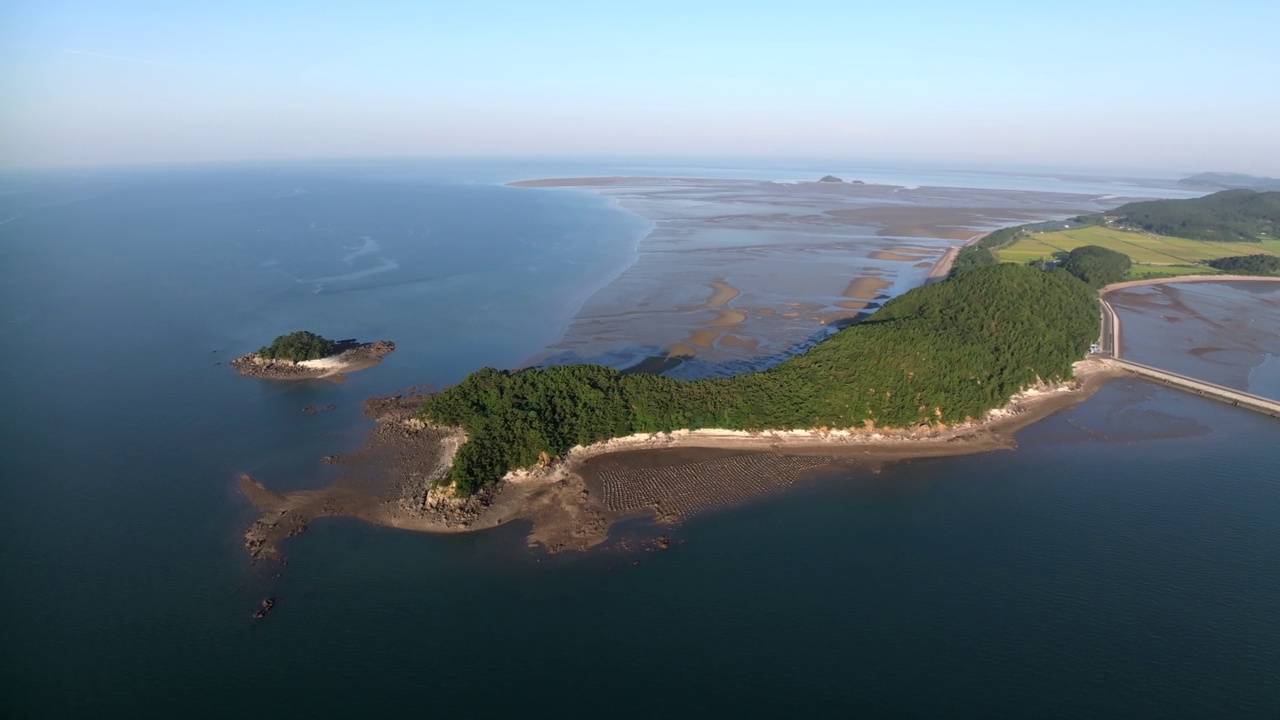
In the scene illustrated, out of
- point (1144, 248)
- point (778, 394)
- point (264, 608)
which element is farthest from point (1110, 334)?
point (264, 608)

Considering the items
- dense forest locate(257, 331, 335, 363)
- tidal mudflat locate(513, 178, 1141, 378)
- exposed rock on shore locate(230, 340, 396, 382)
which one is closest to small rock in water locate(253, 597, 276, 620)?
exposed rock on shore locate(230, 340, 396, 382)

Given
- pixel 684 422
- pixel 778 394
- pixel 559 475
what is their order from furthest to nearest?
pixel 778 394, pixel 684 422, pixel 559 475

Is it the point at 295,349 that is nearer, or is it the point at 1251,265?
the point at 295,349

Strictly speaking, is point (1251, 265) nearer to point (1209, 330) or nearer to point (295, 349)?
point (1209, 330)

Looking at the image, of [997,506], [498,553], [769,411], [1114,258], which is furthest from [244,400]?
[1114,258]

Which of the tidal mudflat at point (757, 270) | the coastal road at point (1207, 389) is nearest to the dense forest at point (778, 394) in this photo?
the coastal road at point (1207, 389)

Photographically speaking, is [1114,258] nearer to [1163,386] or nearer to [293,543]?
[1163,386]

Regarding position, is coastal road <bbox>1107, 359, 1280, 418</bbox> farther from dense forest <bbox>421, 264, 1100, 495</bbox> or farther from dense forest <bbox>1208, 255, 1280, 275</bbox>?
dense forest <bbox>1208, 255, 1280, 275</bbox>
